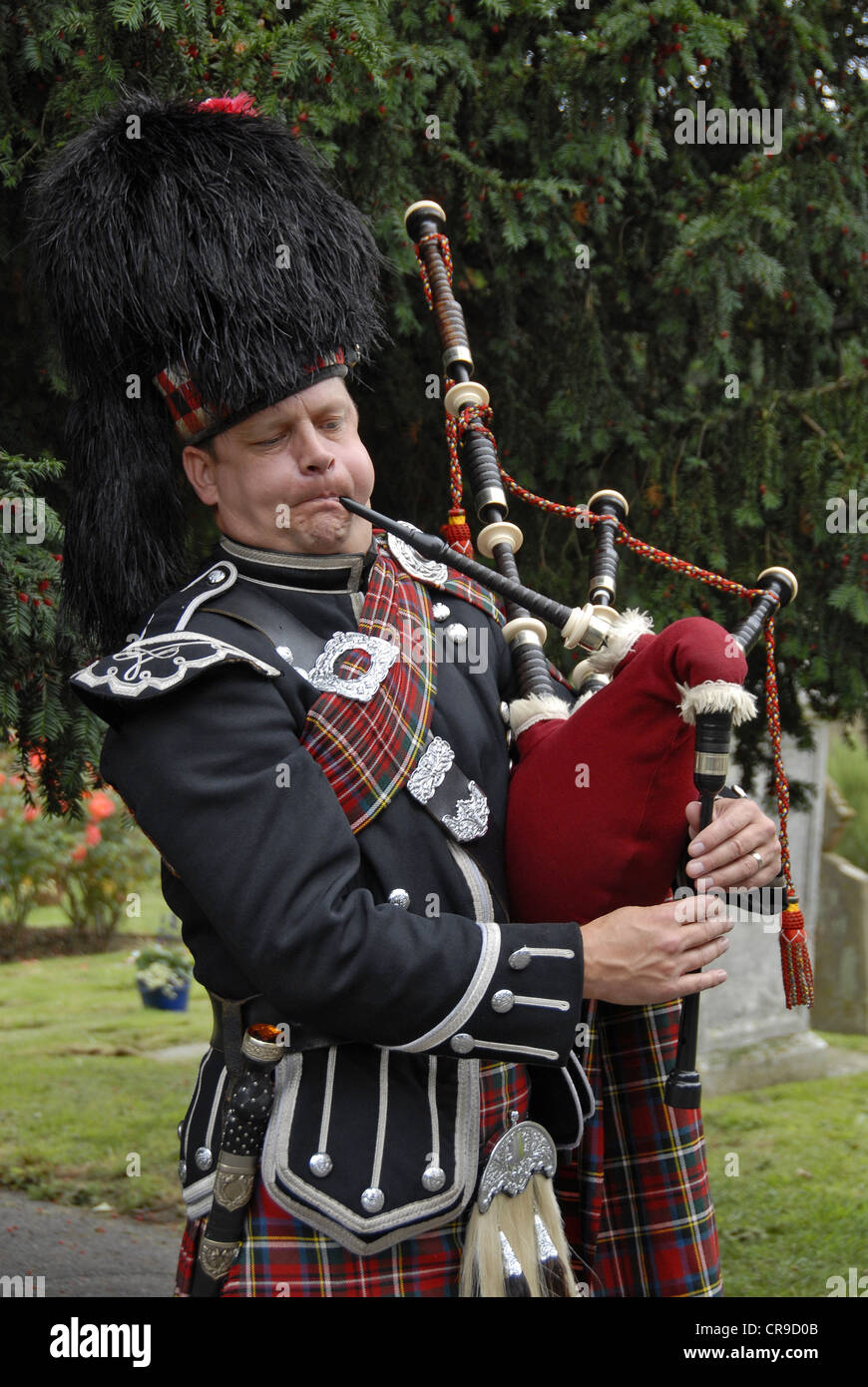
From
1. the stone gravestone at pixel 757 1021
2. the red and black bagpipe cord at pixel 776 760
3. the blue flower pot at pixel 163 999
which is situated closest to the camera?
Result: the red and black bagpipe cord at pixel 776 760

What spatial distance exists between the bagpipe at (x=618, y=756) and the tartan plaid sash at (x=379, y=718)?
5.2 inches

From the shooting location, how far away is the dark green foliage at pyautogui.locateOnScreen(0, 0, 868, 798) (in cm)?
316

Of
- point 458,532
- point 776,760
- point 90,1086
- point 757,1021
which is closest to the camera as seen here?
point 776,760

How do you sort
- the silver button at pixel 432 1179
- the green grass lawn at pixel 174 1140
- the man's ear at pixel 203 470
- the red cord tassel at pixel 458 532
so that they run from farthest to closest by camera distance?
the green grass lawn at pixel 174 1140, the red cord tassel at pixel 458 532, the man's ear at pixel 203 470, the silver button at pixel 432 1179

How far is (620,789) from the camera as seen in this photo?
178 centimetres

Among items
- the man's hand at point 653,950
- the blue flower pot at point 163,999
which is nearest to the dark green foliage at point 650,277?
the man's hand at point 653,950

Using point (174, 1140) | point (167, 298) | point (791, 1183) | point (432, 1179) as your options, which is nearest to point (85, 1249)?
point (174, 1140)

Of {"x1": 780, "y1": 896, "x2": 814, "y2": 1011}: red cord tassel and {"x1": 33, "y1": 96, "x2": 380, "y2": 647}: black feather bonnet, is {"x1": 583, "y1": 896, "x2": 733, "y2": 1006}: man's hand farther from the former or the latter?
{"x1": 33, "y1": 96, "x2": 380, "y2": 647}: black feather bonnet

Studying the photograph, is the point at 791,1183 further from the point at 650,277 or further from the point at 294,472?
the point at 294,472

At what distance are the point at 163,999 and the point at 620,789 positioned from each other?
5.47 metres

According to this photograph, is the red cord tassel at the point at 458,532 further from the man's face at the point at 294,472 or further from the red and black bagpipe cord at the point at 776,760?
the man's face at the point at 294,472

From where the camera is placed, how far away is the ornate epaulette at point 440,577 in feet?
7.00

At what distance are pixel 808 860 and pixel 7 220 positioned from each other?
460 centimetres
